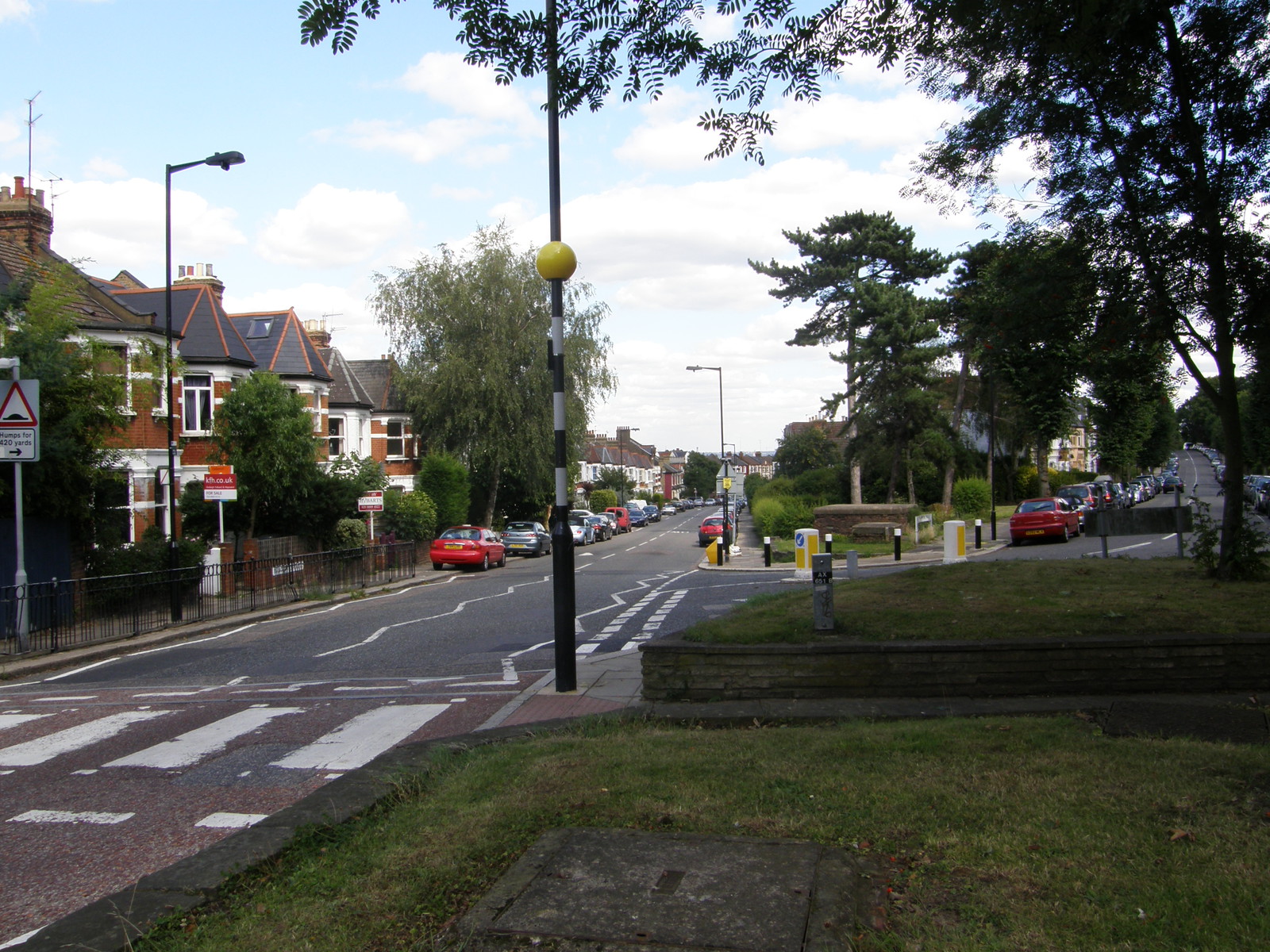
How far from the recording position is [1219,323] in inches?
406

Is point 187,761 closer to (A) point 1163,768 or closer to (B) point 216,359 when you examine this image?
(A) point 1163,768

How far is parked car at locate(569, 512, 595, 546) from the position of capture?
49094 millimetres

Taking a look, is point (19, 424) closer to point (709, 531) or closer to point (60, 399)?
point (60, 399)

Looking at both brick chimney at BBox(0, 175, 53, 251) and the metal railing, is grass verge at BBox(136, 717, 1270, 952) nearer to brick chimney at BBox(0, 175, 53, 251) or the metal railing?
the metal railing

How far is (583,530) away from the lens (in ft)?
163

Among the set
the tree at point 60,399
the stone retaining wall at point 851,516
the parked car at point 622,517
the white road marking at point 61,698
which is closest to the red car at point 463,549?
the stone retaining wall at point 851,516

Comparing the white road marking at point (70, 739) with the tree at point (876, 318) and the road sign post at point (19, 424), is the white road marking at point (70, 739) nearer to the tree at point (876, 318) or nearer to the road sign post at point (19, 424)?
the road sign post at point (19, 424)

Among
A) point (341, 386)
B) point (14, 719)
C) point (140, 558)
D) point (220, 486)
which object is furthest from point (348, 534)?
point (14, 719)

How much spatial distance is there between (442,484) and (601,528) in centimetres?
1794

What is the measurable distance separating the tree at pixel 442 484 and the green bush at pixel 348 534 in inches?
350

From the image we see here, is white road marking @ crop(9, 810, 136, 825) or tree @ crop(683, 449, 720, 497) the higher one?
tree @ crop(683, 449, 720, 497)

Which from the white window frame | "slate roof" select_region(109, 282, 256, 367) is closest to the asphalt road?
the white window frame

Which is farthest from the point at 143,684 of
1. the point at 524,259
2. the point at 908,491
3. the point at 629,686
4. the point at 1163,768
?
the point at 908,491

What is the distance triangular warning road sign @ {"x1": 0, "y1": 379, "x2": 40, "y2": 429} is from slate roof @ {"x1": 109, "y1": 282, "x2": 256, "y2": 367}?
1415 centimetres
